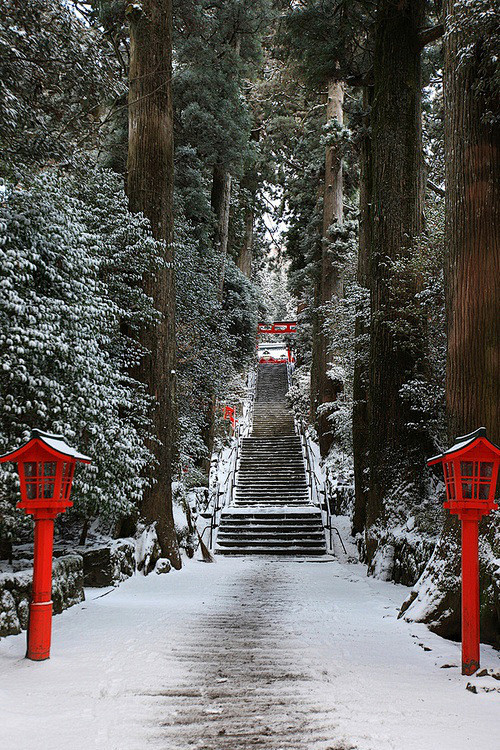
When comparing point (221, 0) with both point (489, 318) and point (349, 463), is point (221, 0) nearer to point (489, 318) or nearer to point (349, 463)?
point (349, 463)

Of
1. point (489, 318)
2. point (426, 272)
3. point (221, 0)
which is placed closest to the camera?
point (489, 318)

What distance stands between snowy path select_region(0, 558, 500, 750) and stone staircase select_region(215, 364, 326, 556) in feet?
21.7

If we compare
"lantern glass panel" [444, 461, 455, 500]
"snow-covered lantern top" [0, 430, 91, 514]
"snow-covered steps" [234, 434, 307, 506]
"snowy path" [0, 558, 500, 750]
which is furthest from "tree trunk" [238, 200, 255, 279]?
"lantern glass panel" [444, 461, 455, 500]

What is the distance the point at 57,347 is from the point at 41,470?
1.64 m

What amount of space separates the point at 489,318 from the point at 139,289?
4.75 m

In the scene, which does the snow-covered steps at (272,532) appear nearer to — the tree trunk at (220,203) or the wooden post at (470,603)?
the tree trunk at (220,203)

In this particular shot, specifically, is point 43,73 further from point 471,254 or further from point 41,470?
point 41,470

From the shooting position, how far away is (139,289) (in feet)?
26.2

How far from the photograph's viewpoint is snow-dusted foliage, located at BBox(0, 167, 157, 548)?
483 centimetres

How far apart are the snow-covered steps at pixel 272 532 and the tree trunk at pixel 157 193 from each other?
3.92 meters

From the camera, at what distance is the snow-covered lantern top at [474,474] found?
3.43m

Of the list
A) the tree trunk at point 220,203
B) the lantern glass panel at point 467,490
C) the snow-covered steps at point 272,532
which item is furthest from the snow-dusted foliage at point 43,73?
the snow-covered steps at point 272,532

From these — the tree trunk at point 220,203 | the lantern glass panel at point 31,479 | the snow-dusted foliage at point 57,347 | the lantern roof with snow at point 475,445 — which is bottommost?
the lantern glass panel at point 31,479

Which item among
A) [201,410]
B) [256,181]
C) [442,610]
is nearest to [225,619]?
[442,610]
